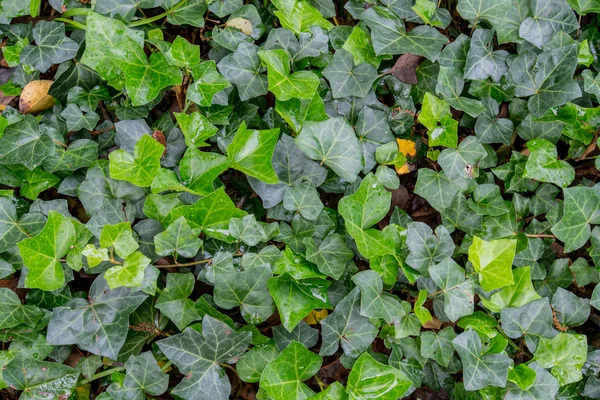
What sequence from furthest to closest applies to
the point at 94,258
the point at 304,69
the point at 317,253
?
the point at 304,69
the point at 317,253
the point at 94,258

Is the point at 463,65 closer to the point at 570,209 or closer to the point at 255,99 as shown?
the point at 570,209

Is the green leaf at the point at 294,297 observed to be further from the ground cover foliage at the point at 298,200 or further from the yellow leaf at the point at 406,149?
the yellow leaf at the point at 406,149

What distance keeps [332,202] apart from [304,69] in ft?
1.39

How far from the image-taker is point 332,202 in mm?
1729

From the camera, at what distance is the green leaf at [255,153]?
1471mm

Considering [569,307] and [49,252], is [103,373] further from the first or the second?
[569,307]

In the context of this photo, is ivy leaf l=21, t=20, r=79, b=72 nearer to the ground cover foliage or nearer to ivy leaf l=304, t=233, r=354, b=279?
the ground cover foliage

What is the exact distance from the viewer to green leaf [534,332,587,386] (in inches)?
59.9

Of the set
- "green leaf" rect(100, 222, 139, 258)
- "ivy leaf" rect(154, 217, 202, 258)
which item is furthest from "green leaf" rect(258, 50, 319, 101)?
"green leaf" rect(100, 222, 139, 258)

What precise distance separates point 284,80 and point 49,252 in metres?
0.79

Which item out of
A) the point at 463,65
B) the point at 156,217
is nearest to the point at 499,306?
the point at 463,65

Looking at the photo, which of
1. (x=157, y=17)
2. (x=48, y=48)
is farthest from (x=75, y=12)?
(x=157, y=17)

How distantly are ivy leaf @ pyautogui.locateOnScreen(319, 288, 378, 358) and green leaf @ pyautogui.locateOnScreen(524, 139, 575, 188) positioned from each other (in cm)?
66

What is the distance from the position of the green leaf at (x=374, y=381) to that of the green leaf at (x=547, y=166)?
725 millimetres
